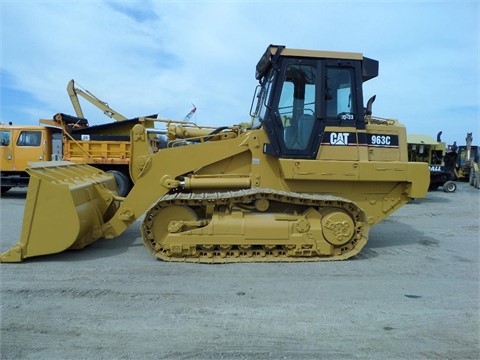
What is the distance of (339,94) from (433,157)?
14860mm

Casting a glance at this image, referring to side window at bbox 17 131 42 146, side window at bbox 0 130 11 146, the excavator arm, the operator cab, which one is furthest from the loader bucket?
the excavator arm

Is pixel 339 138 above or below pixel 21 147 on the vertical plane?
below

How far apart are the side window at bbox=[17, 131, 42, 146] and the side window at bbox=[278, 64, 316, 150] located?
437 inches

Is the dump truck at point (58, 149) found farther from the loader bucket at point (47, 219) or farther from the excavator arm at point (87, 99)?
the loader bucket at point (47, 219)

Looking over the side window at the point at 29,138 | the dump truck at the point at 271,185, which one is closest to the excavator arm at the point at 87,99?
the side window at the point at 29,138

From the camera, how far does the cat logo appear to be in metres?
5.80

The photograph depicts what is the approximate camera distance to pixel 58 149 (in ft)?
45.3

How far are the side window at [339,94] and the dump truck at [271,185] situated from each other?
2 cm

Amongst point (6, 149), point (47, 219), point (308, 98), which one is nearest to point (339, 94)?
point (308, 98)

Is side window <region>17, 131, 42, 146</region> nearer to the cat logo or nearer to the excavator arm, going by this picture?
the excavator arm

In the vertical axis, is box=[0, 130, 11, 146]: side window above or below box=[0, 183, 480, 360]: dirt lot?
above

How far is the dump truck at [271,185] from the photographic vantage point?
17.5ft

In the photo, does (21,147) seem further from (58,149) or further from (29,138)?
(58,149)

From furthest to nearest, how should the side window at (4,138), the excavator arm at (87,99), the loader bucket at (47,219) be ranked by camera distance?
the excavator arm at (87,99)
the side window at (4,138)
the loader bucket at (47,219)
